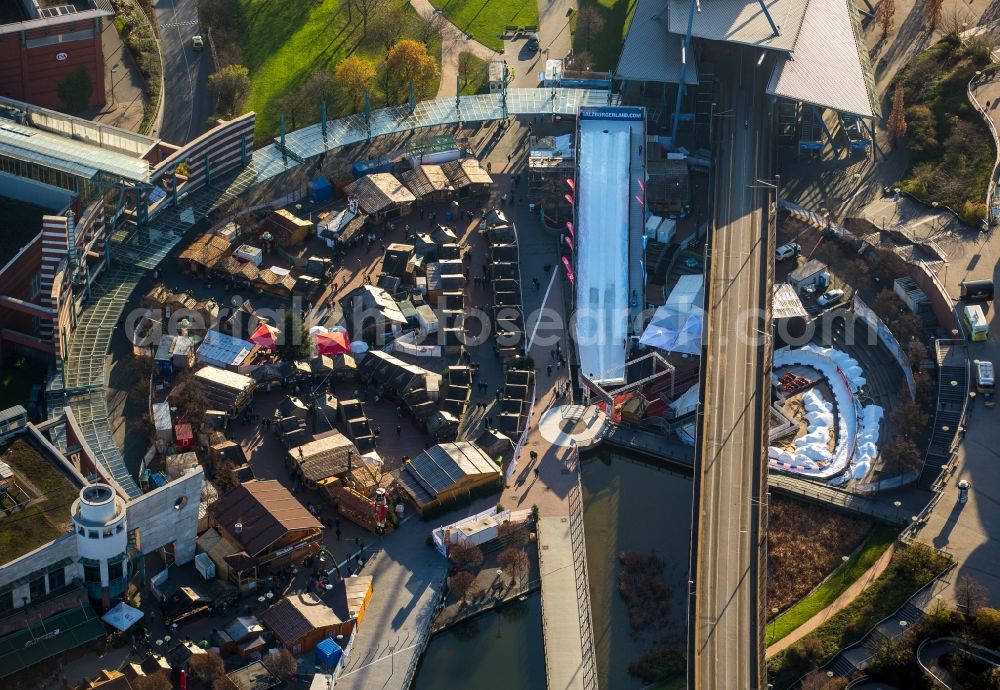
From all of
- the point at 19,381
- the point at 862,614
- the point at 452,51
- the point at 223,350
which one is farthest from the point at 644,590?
the point at 452,51

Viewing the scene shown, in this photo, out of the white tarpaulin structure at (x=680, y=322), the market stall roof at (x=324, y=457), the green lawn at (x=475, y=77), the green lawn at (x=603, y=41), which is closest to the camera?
the market stall roof at (x=324, y=457)

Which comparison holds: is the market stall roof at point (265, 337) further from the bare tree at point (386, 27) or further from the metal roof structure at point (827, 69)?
the metal roof structure at point (827, 69)

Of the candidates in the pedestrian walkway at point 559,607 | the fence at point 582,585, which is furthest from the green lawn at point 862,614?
the pedestrian walkway at point 559,607

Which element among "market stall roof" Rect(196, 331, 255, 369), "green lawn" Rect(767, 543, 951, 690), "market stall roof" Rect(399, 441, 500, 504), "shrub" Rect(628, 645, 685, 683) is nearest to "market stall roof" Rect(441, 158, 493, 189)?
"market stall roof" Rect(196, 331, 255, 369)

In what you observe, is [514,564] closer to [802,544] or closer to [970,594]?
[802,544]

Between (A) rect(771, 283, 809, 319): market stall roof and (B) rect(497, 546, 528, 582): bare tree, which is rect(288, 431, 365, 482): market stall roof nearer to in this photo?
(B) rect(497, 546, 528, 582): bare tree

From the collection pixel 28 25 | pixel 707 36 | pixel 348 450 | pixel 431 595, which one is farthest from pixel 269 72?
pixel 431 595
